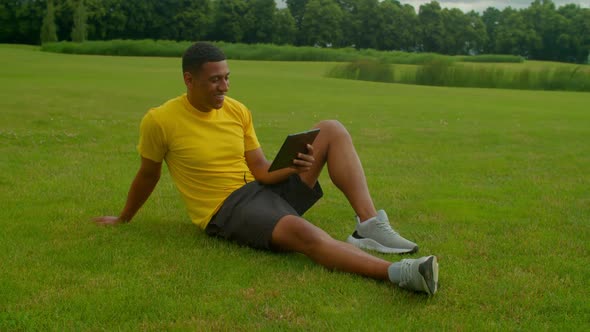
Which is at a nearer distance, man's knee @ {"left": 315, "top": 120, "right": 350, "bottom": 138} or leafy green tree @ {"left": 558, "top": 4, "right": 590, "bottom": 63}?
man's knee @ {"left": 315, "top": 120, "right": 350, "bottom": 138}

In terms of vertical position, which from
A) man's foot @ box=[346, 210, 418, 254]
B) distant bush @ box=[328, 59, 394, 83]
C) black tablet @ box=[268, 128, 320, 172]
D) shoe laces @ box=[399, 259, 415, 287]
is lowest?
distant bush @ box=[328, 59, 394, 83]

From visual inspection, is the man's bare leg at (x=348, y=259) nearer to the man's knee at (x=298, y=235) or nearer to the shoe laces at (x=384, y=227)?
the man's knee at (x=298, y=235)

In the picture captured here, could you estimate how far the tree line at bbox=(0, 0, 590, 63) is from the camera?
273 feet

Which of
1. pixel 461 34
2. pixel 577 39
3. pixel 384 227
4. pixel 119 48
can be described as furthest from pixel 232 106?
pixel 461 34

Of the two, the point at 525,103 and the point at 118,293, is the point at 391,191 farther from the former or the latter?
the point at 525,103

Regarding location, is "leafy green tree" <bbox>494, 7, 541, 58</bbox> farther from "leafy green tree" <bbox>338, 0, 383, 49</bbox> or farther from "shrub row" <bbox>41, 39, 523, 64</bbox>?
"shrub row" <bbox>41, 39, 523, 64</bbox>

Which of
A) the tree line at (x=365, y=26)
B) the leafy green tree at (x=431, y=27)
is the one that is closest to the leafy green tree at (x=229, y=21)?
the tree line at (x=365, y=26)

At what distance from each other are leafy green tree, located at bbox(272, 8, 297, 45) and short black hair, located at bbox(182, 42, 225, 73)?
8390 centimetres

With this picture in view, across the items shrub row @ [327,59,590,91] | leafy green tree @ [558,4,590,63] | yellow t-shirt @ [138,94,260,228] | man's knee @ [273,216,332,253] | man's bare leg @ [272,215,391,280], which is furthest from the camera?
leafy green tree @ [558,4,590,63]

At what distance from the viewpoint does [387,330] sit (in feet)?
10.8

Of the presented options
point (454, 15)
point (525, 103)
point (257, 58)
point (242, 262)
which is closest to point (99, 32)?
point (257, 58)

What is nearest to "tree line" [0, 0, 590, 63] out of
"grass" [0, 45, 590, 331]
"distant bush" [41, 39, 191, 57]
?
"distant bush" [41, 39, 191, 57]

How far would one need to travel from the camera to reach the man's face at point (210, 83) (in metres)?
4.63

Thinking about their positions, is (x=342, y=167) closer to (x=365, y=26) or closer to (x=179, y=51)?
(x=179, y=51)
